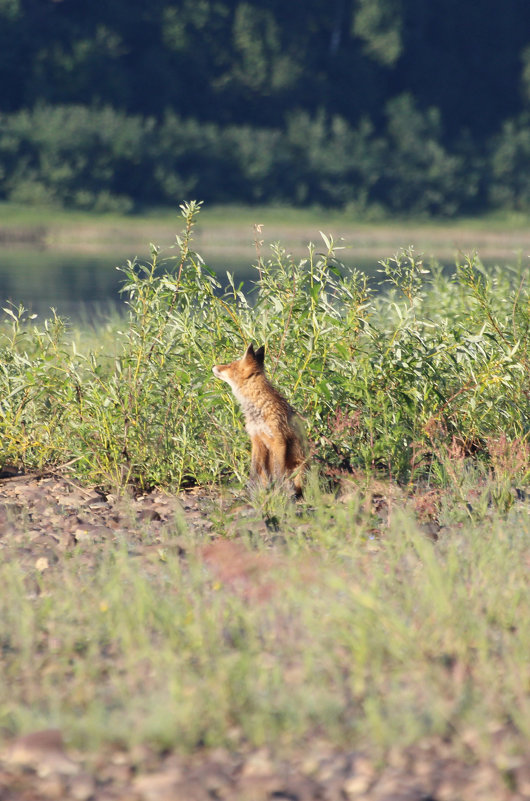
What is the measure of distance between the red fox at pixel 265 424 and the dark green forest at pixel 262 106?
4292 centimetres

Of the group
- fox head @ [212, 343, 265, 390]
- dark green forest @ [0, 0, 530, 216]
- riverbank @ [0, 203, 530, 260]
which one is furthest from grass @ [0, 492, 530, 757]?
dark green forest @ [0, 0, 530, 216]

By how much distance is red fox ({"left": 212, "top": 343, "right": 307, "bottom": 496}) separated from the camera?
222 inches

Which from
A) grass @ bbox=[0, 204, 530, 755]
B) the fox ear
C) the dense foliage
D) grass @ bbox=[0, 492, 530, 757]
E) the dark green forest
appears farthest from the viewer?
the dark green forest

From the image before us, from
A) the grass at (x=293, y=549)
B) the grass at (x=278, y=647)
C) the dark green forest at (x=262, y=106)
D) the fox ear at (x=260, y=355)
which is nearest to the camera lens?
the grass at (x=278, y=647)

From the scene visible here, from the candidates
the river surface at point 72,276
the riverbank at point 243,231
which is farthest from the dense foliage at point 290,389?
the riverbank at point 243,231

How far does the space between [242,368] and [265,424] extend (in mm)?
320

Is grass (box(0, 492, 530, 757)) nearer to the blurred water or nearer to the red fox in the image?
the red fox

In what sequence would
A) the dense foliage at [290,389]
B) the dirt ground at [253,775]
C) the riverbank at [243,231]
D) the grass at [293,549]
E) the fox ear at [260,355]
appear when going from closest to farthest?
the dirt ground at [253,775]
the grass at [293,549]
the fox ear at [260,355]
the dense foliage at [290,389]
the riverbank at [243,231]

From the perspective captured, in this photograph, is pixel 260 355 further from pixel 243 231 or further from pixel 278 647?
pixel 243 231

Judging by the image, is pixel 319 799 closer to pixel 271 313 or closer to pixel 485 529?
pixel 485 529

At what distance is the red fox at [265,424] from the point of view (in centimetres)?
565

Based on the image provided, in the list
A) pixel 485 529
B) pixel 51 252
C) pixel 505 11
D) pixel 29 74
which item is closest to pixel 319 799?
pixel 485 529

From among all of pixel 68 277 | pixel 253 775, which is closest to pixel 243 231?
pixel 68 277

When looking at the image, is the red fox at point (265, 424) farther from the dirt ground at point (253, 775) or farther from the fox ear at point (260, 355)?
the dirt ground at point (253, 775)
